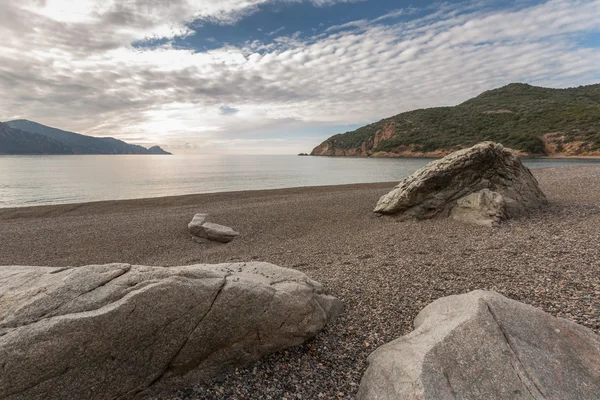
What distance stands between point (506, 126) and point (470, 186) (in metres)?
99.0

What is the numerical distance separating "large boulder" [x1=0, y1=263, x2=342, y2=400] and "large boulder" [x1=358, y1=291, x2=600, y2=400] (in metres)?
1.78

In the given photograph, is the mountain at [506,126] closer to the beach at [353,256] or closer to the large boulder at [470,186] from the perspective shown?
the beach at [353,256]

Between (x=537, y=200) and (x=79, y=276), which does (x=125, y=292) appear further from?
(x=537, y=200)

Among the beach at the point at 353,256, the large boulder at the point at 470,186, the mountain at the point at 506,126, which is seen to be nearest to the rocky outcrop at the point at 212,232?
the beach at the point at 353,256

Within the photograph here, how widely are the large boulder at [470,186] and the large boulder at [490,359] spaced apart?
9.87 meters

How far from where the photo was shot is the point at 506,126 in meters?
93.5

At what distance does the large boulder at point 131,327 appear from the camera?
3602mm

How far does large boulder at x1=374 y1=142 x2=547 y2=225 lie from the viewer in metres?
13.9

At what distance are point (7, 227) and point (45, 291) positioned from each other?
20.0 meters

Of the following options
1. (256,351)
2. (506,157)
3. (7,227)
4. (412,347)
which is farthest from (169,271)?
(7,227)

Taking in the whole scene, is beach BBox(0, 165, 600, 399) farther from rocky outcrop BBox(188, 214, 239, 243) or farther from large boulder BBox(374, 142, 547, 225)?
large boulder BBox(374, 142, 547, 225)

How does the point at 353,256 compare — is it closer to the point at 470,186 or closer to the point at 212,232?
the point at 212,232

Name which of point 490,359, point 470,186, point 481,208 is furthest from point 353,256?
point 470,186

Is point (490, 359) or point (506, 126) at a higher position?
point (506, 126)
